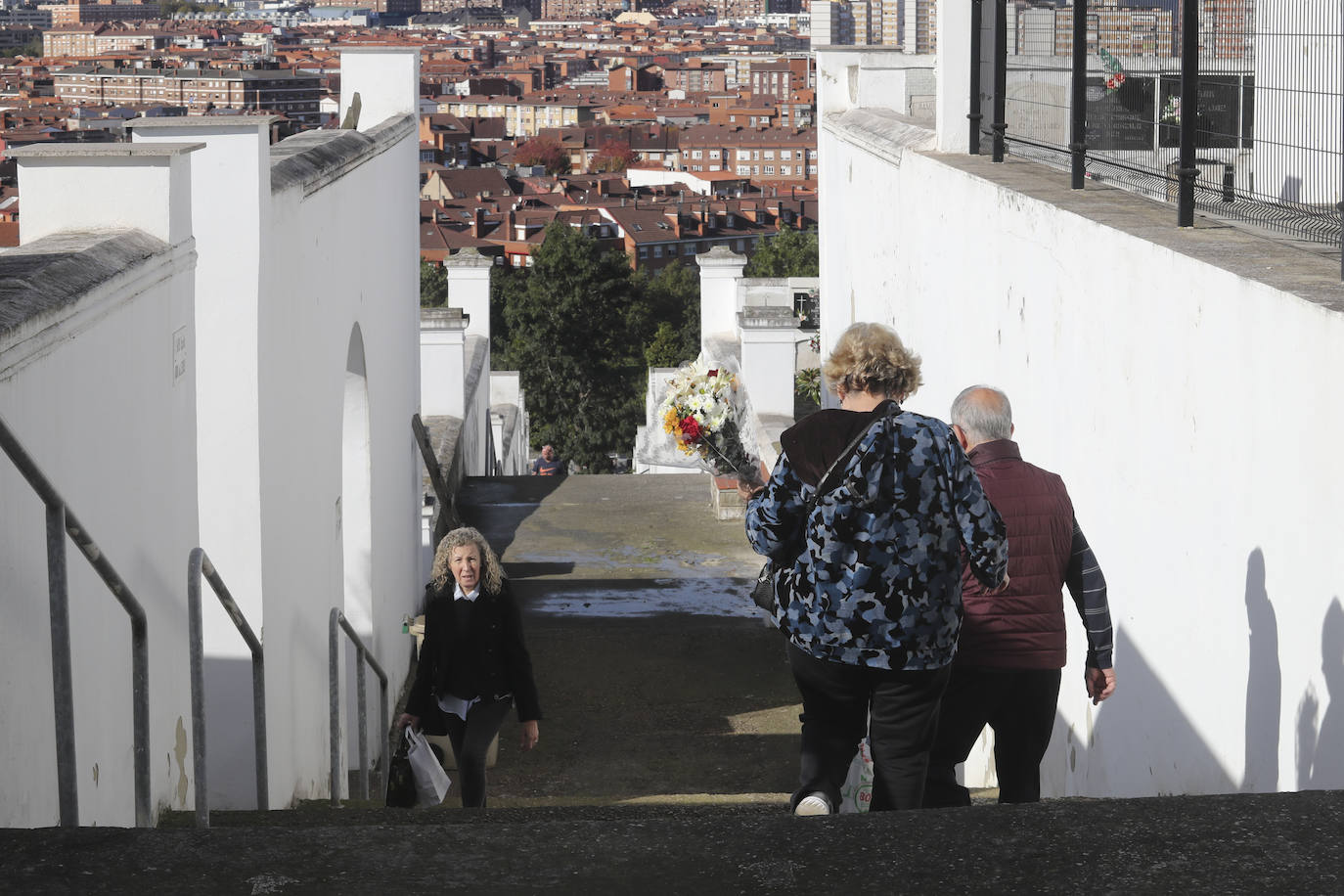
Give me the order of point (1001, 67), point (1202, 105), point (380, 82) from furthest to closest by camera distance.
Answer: point (380, 82) → point (1001, 67) → point (1202, 105)

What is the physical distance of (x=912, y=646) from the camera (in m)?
3.41

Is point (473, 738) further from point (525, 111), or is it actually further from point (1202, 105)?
point (525, 111)

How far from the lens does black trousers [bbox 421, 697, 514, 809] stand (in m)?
5.48

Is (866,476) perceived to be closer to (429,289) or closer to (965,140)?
(965,140)

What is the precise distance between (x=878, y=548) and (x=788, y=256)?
208 feet

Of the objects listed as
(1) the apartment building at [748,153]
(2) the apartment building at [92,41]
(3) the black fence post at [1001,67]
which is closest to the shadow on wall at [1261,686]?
(3) the black fence post at [1001,67]

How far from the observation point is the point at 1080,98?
255 inches

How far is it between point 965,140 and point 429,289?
200ft

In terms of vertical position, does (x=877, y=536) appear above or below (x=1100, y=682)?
above

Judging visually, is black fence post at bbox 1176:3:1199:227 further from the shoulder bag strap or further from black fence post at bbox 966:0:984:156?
black fence post at bbox 966:0:984:156

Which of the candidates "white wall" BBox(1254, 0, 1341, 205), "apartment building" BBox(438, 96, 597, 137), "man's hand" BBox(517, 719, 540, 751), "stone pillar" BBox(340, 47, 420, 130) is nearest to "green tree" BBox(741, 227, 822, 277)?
"stone pillar" BBox(340, 47, 420, 130)

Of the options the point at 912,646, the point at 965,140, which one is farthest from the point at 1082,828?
the point at 965,140

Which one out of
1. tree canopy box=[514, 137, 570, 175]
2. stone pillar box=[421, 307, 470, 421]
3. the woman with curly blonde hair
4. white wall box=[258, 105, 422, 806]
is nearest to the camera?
the woman with curly blonde hair

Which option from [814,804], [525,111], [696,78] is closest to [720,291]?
[814,804]
